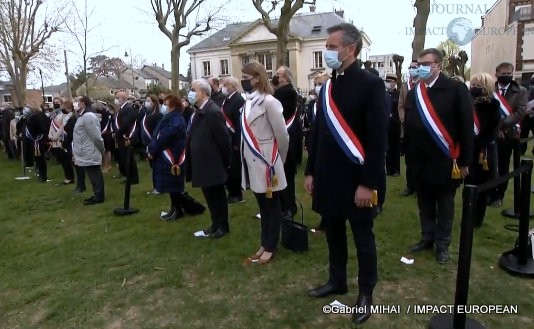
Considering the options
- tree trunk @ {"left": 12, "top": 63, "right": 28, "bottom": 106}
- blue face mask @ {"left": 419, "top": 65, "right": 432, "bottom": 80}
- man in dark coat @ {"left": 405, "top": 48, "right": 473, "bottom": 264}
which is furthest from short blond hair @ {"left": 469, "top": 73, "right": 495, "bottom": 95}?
tree trunk @ {"left": 12, "top": 63, "right": 28, "bottom": 106}

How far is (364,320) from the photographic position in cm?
322

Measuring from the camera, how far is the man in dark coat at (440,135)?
3990 mm

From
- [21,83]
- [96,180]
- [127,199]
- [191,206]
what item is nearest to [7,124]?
[96,180]

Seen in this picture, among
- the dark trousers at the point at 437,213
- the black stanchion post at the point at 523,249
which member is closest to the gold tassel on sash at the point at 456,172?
the dark trousers at the point at 437,213

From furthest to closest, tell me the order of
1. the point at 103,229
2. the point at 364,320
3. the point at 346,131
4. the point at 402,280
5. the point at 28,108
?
the point at 28,108, the point at 103,229, the point at 402,280, the point at 364,320, the point at 346,131

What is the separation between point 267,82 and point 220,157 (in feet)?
4.05

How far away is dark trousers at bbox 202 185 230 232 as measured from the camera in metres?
5.17

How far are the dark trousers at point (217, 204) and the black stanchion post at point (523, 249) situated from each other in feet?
9.88

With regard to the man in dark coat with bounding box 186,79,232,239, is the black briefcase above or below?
below

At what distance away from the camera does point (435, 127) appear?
4.03 meters

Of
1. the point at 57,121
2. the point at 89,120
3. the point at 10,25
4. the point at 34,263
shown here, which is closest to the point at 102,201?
the point at 89,120

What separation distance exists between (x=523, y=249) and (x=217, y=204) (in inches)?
127

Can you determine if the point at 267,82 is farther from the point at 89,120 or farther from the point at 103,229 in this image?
the point at 89,120

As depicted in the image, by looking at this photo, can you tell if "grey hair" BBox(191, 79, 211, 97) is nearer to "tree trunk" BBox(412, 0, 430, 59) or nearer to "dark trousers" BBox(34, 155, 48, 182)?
"dark trousers" BBox(34, 155, 48, 182)
